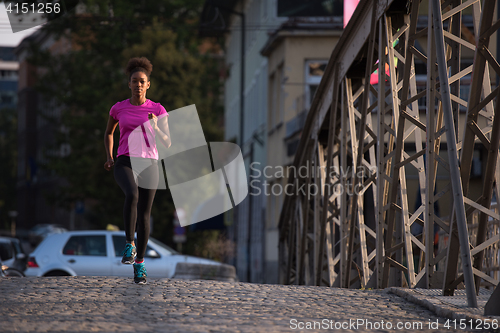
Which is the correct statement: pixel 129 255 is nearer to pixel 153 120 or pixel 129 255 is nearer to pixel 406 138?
pixel 153 120

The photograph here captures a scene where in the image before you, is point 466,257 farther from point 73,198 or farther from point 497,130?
point 73,198

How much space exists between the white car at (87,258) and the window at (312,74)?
11.1 metres

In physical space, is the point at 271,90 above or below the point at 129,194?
above

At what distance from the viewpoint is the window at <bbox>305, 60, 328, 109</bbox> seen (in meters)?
27.4

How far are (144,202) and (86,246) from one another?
10092 millimetres

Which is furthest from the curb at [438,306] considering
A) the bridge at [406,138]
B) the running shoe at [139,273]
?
the running shoe at [139,273]

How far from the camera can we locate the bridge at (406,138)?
697 centimetres

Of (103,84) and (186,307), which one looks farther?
(103,84)

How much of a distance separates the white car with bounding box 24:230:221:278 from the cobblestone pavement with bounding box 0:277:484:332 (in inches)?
344

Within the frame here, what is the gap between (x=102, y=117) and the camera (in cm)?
3672

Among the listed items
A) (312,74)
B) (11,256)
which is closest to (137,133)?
(11,256)

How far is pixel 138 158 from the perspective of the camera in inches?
300

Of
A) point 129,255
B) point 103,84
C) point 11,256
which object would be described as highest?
point 103,84

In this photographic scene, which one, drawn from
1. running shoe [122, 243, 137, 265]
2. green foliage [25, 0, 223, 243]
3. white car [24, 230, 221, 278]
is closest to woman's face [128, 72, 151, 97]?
running shoe [122, 243, 137, 265]
